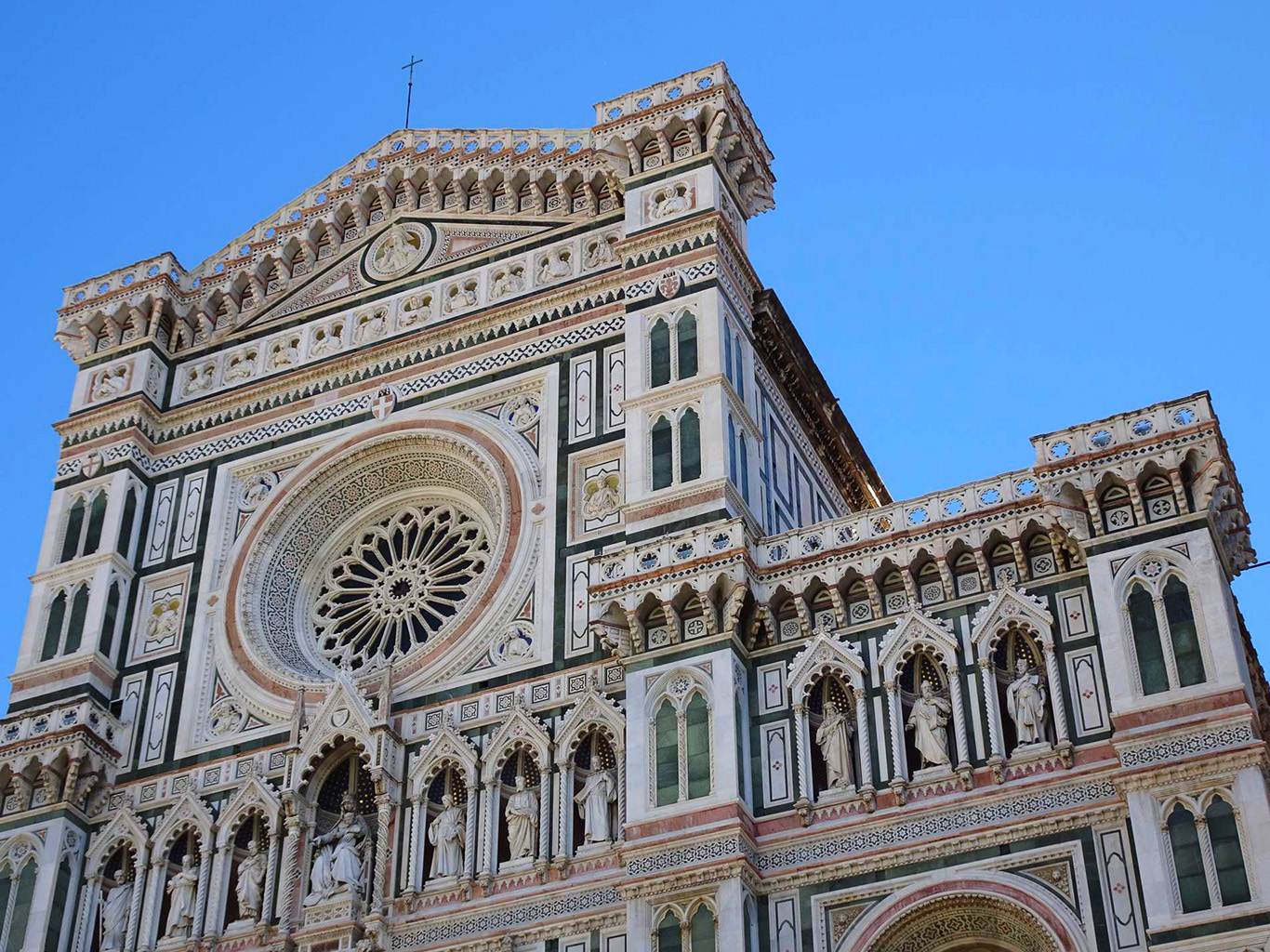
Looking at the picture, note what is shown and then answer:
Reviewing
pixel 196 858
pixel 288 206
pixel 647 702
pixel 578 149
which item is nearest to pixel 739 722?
pixel 647 702

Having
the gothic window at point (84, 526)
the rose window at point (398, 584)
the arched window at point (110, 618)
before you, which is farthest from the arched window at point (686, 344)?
the gothic window at point (84, 526)

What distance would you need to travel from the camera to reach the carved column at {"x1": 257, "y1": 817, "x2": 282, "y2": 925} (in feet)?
71.2

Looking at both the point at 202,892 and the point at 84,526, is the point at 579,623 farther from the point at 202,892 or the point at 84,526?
the point at 84,526

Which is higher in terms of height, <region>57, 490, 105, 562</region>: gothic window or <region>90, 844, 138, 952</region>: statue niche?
<region>57, 490, 105, 562</region>: gothic window

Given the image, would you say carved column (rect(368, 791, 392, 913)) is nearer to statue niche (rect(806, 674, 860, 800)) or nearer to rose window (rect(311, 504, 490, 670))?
rose window (rect(311, 504, 490, 670))

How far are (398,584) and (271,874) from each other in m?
4.09

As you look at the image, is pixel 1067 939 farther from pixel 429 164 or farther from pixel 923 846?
pixel 429 164

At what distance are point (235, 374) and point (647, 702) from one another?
29.6 feet

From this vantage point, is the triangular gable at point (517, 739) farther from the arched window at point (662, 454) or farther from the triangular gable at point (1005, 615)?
the triangular gable at point (1005, 615)

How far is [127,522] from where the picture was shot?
26.0m

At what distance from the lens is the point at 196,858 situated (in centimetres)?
2256

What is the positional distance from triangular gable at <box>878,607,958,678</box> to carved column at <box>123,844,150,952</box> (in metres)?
8.30

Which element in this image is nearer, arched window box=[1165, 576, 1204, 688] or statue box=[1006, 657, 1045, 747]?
arched window box=[1165, 576, 1204, 688]

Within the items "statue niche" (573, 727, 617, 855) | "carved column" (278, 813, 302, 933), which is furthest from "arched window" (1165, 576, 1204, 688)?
"carved column" (278, 813, 302, 933)
